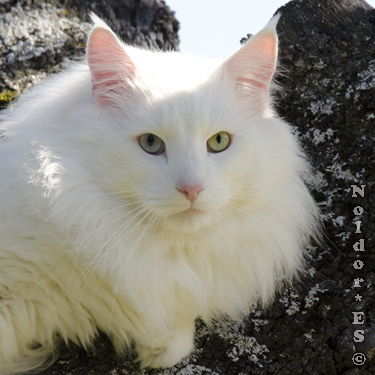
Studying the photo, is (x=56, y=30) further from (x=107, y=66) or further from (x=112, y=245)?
(x=112, y=245)

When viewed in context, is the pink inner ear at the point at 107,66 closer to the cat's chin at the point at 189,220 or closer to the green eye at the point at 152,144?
the green eye at the point at 152,144

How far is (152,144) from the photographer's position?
1815 mm

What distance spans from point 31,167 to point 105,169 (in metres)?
0.32

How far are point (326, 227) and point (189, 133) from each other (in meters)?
0.89

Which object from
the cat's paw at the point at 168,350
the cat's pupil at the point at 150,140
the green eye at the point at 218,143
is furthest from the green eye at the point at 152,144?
the cat's paw at the point at 168,350

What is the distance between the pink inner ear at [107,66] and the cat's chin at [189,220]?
23.2 inches

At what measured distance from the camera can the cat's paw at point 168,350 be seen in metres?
1.95

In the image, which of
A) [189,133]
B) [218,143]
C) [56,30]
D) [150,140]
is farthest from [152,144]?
[56,30]

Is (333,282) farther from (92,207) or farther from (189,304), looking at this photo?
(92,207)

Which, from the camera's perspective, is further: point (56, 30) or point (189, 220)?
point (56, 30)

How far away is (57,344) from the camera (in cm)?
199

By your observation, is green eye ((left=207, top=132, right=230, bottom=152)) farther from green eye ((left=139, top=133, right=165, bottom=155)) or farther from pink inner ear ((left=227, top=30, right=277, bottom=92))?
pink inner ear ((left=227, top=30, right=277, bottom=92))

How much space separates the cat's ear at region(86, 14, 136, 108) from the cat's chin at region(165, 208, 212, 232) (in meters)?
0.58

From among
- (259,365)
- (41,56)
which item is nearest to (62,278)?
(259,365)
